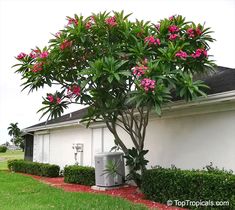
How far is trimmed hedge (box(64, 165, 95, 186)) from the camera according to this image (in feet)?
41.9

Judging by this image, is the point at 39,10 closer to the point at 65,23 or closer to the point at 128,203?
the point at 65,23

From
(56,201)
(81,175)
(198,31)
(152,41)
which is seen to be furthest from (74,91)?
(81,175)

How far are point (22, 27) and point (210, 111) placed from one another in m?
8.93

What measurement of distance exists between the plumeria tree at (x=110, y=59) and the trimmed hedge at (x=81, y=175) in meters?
3.05

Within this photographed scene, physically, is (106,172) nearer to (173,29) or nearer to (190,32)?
(173,29)

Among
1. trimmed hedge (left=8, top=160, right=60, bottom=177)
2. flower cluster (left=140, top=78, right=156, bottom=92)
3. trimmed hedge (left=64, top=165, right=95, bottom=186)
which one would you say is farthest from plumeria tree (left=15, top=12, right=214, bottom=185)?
trimmed hedge (left=8, top=160, right=60, bottom=177)

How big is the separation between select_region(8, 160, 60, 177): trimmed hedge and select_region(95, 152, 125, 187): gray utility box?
582 cm

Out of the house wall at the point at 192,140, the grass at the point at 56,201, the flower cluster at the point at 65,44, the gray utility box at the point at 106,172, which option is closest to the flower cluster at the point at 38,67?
the flower cluster at the point at 65,44

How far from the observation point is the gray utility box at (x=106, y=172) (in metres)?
11.5

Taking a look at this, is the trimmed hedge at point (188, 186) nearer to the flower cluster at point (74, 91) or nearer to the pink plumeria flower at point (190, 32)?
the flower cluster at point (74, 91)

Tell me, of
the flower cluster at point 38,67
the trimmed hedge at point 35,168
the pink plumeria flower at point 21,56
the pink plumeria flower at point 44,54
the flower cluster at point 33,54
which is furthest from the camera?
the trimmed hedge at point 35,168

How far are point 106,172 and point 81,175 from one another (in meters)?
2.25

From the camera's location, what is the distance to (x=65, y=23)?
Answer: 952 cm

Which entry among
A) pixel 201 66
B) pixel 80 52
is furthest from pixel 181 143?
pixel 80 52
